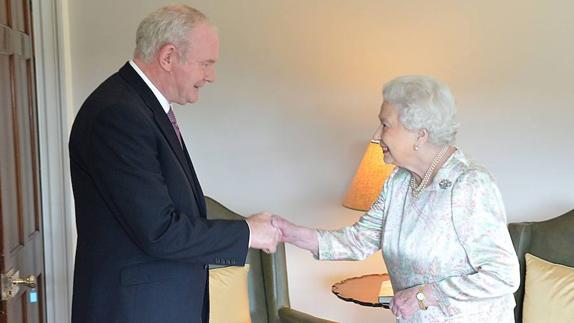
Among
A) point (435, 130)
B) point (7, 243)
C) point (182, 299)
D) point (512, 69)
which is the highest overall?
point (512, 69)

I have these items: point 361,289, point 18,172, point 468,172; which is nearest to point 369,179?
point 361,289

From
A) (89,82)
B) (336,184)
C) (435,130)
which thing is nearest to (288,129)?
(336,184)

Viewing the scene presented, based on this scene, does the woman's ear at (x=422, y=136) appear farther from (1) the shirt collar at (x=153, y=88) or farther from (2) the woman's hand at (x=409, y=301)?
(1) the shirt collar at (x=153, y=88)

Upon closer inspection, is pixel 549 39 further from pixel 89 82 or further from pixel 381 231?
pixel 89 82

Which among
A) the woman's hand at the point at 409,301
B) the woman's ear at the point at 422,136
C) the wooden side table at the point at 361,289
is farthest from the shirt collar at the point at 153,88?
the wooden side table at the point at 361,289

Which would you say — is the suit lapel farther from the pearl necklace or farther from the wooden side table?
the wooden side table

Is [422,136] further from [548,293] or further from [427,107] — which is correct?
[548,293]

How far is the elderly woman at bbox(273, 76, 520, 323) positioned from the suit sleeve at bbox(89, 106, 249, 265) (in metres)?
0.61

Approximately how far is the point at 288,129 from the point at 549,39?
128 centimetres

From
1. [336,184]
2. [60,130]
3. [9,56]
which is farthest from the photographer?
[336,184]

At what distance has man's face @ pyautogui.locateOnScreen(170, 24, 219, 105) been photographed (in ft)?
6.65

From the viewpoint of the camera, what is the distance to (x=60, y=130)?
328cm

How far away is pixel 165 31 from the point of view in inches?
78.4

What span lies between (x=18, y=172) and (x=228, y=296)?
1107 mm
